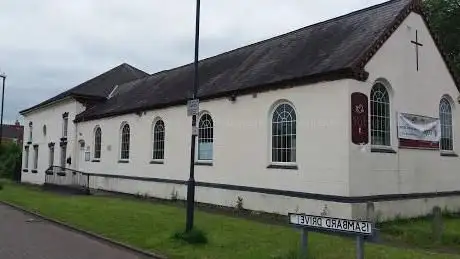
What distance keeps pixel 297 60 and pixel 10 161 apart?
4245 centimetres

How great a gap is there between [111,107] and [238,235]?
67.0 feet

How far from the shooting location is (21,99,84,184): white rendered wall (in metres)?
34.9

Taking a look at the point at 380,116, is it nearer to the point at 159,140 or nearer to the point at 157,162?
the point at 157,162

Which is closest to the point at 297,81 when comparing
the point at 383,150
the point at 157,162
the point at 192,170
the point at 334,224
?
the point at 383,150

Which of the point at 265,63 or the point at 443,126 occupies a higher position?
the point at 265,63

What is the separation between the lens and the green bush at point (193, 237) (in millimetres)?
11461

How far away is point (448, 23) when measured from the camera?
2775 centimetres

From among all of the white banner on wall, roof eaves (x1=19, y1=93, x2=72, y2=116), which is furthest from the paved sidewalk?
roof eaves (x1=19, y1=93, x2=72, y2=116)

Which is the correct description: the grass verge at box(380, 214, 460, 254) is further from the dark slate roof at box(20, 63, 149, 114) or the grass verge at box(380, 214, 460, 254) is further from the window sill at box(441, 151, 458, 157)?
the dark slate roof at box(20, 63, 149, 114)

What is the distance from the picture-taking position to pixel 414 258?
393 inches

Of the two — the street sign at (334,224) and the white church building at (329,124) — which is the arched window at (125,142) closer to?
the white church building at (329,124)

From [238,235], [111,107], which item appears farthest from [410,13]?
[111,107]

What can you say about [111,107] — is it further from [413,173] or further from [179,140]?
[413,173]

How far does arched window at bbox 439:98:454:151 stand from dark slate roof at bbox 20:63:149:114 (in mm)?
22569
